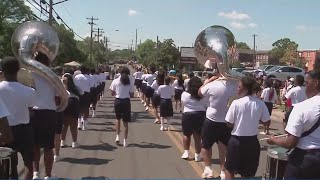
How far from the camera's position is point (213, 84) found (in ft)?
25.1

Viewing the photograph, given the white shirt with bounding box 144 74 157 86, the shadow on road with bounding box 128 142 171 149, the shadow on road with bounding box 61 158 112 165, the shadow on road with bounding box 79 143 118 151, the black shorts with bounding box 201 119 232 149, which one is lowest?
the shadow on road with bounding box 128 142 171 149

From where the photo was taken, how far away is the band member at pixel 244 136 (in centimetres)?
613

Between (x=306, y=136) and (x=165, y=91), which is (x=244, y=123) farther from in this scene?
(x=165, y=91)

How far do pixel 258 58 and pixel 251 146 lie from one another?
164 metres

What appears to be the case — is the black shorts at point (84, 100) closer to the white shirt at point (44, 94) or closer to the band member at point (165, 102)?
the band member at point (165, 102)

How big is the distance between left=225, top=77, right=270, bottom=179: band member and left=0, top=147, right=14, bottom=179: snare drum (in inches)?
107

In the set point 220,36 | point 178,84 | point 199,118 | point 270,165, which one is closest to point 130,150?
point 199,118

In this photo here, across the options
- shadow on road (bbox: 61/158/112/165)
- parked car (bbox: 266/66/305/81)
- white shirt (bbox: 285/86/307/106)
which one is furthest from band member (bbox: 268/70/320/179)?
parked car (bbox: 266/66/305/81)

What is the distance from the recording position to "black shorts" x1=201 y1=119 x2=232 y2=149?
7477 mm

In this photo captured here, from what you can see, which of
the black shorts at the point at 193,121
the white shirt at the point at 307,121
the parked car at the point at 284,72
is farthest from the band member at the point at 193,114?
the parked car at the point at 284,72

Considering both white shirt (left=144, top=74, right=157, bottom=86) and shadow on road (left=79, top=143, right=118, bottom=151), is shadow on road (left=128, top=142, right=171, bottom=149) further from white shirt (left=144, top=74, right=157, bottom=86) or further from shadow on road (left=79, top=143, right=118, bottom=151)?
white shirt (left=144, top=74, right=157, bottom=86)

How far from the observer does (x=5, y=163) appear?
16.4ft

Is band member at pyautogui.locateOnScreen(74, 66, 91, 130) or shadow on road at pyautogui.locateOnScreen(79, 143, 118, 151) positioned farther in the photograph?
band member at pyautogui.locateOnScreen(74, 66, 91, 130)

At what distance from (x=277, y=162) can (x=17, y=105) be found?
3.18 m
